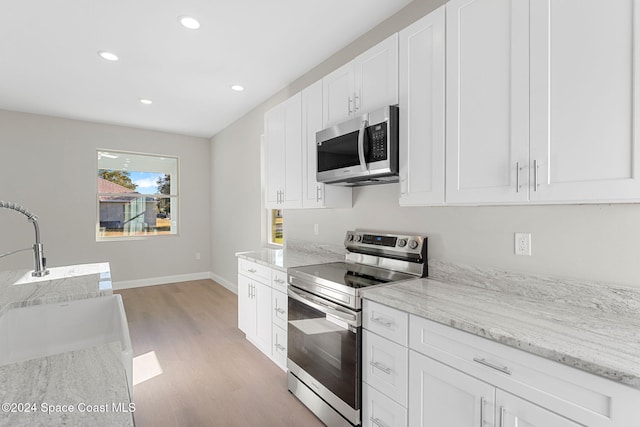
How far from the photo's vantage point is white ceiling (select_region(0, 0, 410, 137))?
89.2 inches

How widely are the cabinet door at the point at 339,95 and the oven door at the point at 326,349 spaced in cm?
130

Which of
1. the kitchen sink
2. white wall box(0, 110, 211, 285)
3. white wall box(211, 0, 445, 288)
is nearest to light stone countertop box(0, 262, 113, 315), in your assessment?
the kitchen sink

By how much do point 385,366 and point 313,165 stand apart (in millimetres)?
1609

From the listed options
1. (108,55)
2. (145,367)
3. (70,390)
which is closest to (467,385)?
(70,390)

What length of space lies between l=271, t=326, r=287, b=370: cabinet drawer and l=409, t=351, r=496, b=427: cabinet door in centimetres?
126

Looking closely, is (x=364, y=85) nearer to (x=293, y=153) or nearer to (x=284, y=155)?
(x=293, y=153)

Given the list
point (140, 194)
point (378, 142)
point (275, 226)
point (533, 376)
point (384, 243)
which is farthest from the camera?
point (140, 194)

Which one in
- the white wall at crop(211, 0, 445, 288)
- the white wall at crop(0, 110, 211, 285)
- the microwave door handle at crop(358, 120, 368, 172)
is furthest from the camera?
the white wall at crop(0, 110, 211, 285)

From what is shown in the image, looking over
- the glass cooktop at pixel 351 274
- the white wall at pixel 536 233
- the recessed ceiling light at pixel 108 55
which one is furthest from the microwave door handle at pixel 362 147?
the recessed ceiling light at pixel 108 55

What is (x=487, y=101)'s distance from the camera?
4.77 feet

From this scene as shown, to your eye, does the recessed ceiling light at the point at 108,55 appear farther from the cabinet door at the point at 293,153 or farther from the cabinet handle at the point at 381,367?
the cabinet handle at the point at 381,367

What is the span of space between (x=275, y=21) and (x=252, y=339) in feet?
9.18

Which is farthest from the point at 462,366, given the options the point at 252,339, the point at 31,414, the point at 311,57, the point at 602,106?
the point at 311,57

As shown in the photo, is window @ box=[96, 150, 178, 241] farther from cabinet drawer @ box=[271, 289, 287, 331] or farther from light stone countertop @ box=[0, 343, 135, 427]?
light stone countertop @ box=[0, 343, 135, 427]
